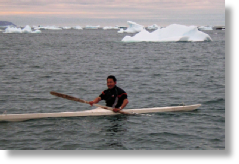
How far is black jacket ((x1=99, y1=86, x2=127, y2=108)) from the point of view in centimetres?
1116

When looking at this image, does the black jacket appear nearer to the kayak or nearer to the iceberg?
the kayak

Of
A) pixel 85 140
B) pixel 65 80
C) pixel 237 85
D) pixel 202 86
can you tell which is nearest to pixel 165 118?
pixel 85 140

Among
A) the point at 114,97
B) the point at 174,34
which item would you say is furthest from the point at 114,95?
the point at 174,34

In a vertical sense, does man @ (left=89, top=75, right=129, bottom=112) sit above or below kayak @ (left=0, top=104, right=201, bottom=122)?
above

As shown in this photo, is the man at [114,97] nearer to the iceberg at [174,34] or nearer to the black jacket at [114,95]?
the black jacket at [114,95]

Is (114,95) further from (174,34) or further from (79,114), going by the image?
(174,34)

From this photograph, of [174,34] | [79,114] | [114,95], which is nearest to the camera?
[114,95]

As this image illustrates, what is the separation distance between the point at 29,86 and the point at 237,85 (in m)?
14.5

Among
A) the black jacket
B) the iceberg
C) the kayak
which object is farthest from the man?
the iceberg

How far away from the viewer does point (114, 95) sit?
36.6ft

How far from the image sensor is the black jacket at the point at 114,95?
1116cm

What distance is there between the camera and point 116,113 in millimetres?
11703

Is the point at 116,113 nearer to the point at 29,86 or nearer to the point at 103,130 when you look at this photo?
the point at 103,130

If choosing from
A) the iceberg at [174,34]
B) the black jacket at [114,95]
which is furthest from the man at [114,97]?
the iceberg at [174,34]
